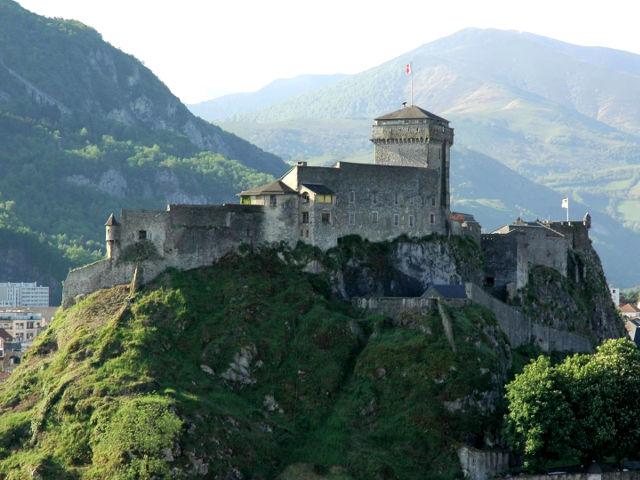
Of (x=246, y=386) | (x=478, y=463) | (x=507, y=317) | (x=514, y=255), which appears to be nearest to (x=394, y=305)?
(x=246, y=386)

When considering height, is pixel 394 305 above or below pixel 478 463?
above

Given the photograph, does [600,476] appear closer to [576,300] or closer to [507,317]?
[507,317]

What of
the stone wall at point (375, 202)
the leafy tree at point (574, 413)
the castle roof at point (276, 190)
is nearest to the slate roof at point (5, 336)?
the stone wall at point (375, 202)

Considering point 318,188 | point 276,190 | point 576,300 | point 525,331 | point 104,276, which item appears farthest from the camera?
point 576,300

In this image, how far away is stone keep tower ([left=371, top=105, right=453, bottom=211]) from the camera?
129 metres

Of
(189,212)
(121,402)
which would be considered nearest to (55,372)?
(121,402)

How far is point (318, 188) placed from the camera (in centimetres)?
11856

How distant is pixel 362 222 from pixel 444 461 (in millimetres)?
29377

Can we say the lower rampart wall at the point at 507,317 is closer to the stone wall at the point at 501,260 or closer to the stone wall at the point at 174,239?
the stone wall at the point at 501,260

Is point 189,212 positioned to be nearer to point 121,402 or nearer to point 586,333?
point 121,402

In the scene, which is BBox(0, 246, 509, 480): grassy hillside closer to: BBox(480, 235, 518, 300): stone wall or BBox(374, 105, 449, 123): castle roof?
BBox(480, 235, 518, 300): stone wall

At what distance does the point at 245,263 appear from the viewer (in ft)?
379

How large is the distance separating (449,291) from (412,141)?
790 inches

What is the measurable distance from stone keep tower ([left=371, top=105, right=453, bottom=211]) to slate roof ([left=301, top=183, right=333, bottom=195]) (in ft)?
37.7
